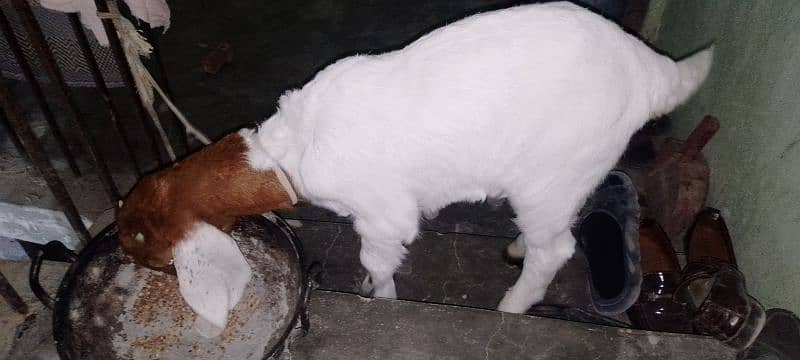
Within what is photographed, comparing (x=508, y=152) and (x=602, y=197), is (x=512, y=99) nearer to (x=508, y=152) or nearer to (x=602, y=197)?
(x=508, y=152)

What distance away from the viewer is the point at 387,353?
7.57ft

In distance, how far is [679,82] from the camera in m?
2.37

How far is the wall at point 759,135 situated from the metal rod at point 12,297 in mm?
3356

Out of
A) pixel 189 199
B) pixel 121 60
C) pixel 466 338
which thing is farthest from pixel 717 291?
pixel 121 60

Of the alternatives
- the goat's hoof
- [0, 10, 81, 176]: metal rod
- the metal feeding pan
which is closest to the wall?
the goat's hoof

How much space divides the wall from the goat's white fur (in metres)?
0.67

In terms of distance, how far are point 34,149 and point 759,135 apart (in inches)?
131

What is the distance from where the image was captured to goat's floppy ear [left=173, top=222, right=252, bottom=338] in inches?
81.0

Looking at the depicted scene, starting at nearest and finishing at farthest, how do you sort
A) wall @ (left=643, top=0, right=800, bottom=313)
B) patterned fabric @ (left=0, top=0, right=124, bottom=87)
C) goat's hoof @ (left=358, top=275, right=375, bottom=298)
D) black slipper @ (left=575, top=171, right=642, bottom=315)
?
wall @ (left=643, top=0, right=800, bottom=313)
black slipper @ (left=575, top=171, right=642, bottom=315)
goat's hoof @ (left=358, top=275, right=375, bottom=298)
patterned fabric @ (left=0, top=0, right=124, bottom=87)

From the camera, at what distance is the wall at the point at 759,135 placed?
7.88 feet

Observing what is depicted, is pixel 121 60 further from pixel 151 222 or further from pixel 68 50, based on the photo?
pixel 68 50

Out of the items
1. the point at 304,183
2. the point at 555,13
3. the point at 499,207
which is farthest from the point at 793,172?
the point at 304,183

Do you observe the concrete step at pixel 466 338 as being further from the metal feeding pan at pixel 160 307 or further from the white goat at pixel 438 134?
the white goat at pixel 438 134

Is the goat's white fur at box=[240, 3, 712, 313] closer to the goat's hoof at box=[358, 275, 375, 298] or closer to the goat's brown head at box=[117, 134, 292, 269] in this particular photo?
the goat's brown head at box=[117, 134, 292, 269]
